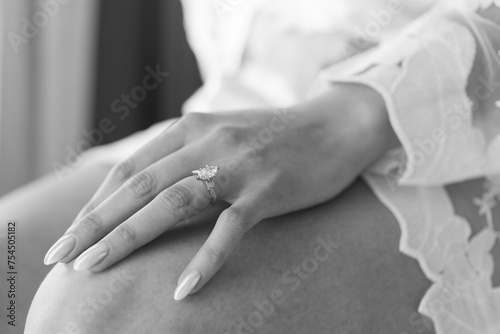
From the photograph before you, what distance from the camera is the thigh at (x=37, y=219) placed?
0.78 m

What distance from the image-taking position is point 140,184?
2.03 feet

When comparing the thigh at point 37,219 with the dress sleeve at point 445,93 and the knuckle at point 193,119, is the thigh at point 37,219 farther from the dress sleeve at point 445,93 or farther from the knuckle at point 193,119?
the dress sleeve at point 445,93

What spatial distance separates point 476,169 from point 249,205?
26cm

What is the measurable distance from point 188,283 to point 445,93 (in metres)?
0.35

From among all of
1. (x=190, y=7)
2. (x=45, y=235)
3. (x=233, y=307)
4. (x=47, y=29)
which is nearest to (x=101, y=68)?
(x=47, y=29)

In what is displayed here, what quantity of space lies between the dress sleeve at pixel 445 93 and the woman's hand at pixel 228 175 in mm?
38

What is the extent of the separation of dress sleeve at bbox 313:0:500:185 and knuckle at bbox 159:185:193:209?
0.23 metres

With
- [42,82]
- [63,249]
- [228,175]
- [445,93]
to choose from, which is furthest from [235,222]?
[42,82]

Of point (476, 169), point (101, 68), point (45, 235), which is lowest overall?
point (101, 68)

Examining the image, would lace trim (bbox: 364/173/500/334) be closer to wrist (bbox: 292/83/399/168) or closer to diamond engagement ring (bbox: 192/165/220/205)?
wrist (bbox: 292/83/399/168)

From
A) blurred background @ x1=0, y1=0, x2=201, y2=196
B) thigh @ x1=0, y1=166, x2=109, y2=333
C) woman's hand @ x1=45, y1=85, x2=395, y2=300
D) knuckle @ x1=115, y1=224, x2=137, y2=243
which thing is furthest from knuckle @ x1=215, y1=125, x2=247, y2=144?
blurred background @ x1=0, y1=0, x2=201, y2=196

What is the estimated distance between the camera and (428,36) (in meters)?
0.71

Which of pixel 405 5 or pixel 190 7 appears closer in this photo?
pixel 405 5

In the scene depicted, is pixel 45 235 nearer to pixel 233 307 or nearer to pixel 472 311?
pixel 233 307
